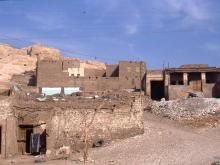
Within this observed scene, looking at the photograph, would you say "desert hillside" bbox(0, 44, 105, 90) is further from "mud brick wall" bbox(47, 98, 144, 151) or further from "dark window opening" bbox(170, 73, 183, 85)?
"mud brick wall" bbox(47, 98, 144, 151)

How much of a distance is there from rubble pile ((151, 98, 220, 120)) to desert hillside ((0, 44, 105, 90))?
34.2 metres

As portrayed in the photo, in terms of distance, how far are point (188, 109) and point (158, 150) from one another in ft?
43.9

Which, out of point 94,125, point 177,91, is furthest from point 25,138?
point 177,91

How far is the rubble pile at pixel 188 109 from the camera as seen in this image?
113 ft

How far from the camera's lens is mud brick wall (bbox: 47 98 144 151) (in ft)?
80.7

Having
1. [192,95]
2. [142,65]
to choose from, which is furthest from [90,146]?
[142,65]

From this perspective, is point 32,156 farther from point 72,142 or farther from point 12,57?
point 12,57

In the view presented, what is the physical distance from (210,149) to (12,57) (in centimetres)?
6088

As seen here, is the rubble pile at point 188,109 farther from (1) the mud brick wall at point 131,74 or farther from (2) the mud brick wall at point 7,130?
(2) the mud brick wall at point 7,130

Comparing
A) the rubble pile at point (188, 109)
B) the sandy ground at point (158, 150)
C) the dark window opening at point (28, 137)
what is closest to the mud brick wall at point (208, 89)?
the rubble pile at point (188, 109)

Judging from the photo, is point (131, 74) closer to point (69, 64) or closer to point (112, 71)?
point (112, 71)

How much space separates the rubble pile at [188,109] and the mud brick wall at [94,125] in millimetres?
9538

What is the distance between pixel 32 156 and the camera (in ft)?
79.2

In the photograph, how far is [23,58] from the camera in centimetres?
7794
